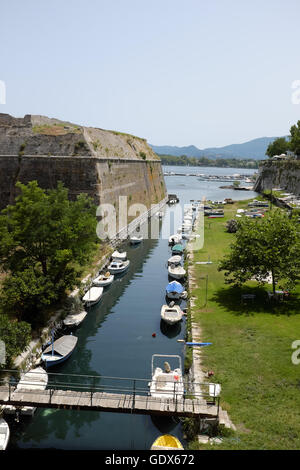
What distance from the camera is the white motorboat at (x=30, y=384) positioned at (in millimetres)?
11164

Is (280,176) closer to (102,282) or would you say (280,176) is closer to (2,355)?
(102,282)

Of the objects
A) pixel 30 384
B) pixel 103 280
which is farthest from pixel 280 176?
pixel 30 384

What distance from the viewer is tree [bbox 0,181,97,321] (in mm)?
15297

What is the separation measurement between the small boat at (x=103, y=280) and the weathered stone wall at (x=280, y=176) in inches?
1340

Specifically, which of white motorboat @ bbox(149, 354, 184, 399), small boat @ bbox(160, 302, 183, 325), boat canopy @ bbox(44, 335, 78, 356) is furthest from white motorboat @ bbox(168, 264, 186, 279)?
white motorboat @ bbox(149, 354, 184, 399)

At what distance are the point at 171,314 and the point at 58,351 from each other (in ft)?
18.8

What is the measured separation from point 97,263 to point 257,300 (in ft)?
36.6

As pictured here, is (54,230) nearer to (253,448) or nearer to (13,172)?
(253,448)

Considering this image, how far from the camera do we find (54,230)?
17.0 m

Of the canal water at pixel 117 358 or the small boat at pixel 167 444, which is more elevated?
the small boat at pixel 167 444

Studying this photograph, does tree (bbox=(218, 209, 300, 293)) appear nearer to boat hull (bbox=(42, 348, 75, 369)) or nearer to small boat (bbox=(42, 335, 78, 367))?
small boat (bbox=(42, 335, 78, 367))

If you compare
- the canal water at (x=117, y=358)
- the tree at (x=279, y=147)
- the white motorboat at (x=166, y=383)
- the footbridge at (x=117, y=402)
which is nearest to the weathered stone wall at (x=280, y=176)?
the tree at (x=279, y=147)

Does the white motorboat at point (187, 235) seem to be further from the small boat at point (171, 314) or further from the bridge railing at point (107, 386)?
the bridge railing at point (107, 386)

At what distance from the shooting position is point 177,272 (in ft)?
77.3
